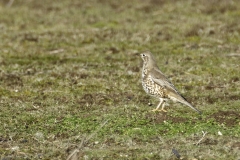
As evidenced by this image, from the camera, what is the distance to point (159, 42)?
2317 centimetres

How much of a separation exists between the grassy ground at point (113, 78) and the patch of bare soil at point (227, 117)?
0.02 m

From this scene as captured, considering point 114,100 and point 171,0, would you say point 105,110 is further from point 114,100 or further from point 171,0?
point 171,0

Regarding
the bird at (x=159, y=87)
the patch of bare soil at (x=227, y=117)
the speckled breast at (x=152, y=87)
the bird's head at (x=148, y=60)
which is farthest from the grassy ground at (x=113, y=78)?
the bird's head at (x=148, y=60)

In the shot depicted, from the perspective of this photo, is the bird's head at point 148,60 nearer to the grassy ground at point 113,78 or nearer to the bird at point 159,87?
the bird at point 159,87

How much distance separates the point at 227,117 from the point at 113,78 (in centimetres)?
524

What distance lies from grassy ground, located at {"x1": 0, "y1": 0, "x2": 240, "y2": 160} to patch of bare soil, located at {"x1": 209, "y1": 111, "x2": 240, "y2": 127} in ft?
0.07

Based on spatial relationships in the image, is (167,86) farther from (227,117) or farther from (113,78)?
(113,78)

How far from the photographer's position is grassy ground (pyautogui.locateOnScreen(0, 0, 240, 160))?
38.0 ft

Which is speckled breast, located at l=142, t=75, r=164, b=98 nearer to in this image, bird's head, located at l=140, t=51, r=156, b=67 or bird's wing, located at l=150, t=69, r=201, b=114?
bird's wing, located at l=150, t=69, r=201, b=114

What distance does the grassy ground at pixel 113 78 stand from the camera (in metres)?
11.6

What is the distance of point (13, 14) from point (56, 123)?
54.9 ft

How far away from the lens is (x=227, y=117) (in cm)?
1335

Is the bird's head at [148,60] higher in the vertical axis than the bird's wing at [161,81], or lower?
higher

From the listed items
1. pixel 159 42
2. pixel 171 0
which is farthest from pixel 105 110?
pixel 171 0
